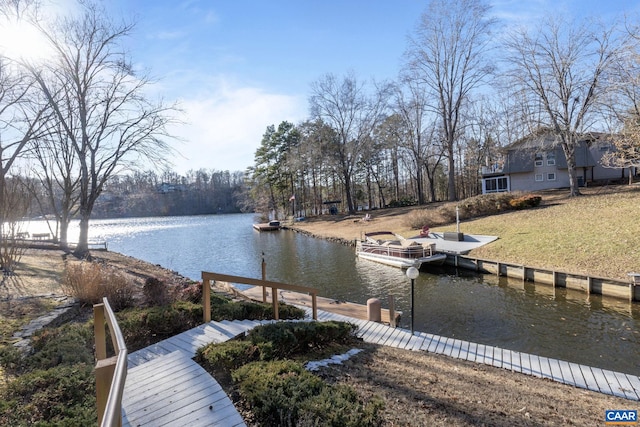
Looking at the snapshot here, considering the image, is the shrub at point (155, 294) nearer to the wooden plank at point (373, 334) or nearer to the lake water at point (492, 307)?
the wooden plank at point (373, 334)

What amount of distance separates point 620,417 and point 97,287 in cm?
1001

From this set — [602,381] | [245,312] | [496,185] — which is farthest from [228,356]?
[496,185]

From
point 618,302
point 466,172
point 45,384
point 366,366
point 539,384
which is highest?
point 466,172

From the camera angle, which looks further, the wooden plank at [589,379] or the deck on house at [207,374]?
the wooden plank at [589,379]

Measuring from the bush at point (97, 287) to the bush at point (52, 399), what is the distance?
411cm

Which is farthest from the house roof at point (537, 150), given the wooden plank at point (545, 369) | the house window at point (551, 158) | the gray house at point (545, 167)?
the wooden plank at point (545, 369)

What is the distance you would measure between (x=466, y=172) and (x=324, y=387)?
4991 cm

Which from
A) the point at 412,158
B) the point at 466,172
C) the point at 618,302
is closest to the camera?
the point at 618,302

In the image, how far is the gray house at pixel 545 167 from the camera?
31.3 m

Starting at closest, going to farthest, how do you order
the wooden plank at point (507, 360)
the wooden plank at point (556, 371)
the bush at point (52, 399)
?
the bush at point (52, 399) → the wooden plank at point (556, 371) → the wooden plank at point (507, 360)

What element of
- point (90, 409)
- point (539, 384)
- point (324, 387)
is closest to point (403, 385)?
point (324, 387)

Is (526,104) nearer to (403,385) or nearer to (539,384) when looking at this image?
(539,384)

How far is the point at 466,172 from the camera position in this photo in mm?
48281

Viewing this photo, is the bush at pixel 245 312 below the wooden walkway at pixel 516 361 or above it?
above
